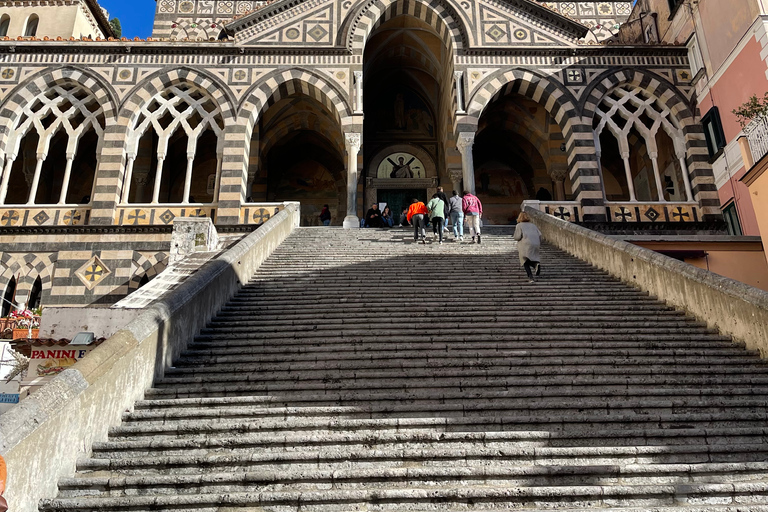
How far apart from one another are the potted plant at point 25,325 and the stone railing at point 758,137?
1630 centimetres

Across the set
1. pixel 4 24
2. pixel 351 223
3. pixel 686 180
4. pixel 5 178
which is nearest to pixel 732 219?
pixel 686 180

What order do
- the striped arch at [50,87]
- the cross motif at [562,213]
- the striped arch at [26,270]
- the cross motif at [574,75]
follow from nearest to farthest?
the striped arch at [26,270], the cross motif at [562,213], the striped arch at [50,87], the cross motif at [574,75]

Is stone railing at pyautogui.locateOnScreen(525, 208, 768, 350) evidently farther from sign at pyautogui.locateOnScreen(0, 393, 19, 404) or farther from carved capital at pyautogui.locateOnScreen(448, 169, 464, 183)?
sign at pyautogui.locateOnScreen(0, 393, 19, 404)

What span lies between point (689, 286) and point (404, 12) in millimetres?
16180

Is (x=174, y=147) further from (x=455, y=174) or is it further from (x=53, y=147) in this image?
(x=455, y=174)

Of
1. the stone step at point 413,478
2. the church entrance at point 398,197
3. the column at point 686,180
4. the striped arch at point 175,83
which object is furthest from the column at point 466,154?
the stone step at point 413,478

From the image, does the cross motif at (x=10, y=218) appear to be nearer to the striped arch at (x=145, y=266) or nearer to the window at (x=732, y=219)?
the striped arch at (x=145, y=266)

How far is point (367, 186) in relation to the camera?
79.9 ft

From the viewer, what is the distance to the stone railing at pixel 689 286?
24.0ft

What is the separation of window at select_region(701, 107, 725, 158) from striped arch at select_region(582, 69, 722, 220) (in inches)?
9.3

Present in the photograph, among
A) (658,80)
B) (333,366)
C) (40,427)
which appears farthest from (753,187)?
(40,427)

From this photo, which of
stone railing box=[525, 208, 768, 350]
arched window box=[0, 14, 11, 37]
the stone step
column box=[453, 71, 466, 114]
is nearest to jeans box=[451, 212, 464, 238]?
stone railing box=[525, 208, 768, 350]

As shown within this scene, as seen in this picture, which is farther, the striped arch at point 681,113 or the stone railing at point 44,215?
the striped arch at point 681,113

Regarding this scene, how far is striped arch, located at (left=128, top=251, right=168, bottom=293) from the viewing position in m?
16.1
